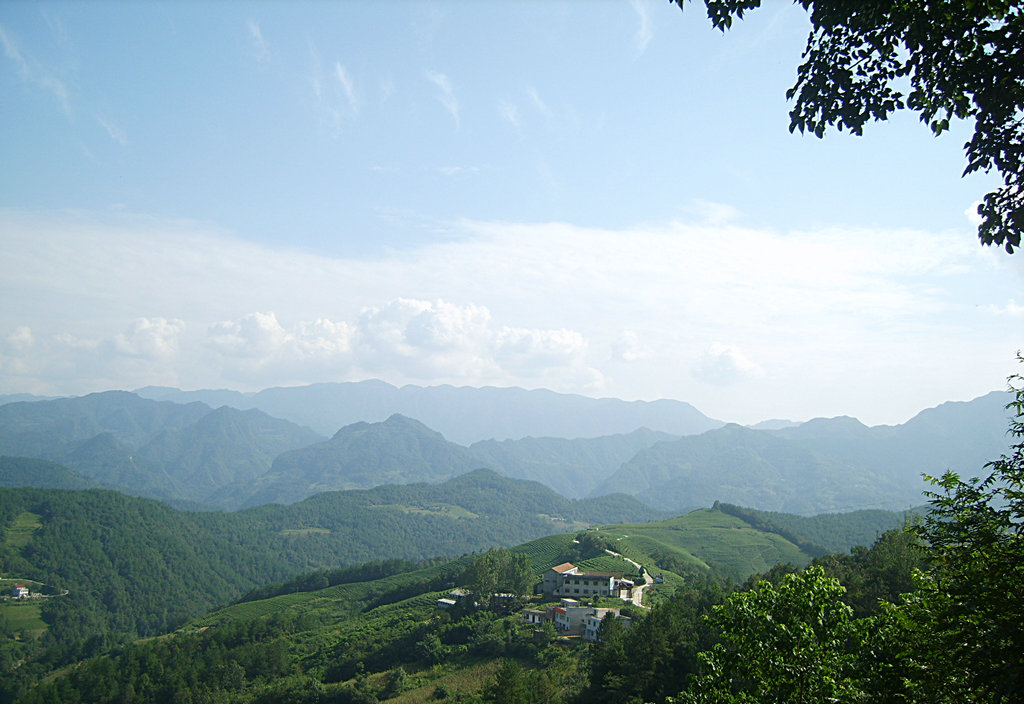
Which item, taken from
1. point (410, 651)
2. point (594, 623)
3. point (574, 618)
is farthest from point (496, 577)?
point (594, 623)

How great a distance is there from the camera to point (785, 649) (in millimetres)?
10758

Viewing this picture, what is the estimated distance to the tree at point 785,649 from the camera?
10.1 meters

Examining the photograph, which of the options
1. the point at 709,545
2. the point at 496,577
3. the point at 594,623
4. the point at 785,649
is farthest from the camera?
the point at 709,545

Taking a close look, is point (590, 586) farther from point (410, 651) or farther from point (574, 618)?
point (410, 651)

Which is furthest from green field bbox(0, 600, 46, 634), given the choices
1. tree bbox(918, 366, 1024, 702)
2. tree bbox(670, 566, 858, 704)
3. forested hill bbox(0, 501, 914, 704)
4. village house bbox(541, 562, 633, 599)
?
tree bbox(918, 366, 1024, 702)

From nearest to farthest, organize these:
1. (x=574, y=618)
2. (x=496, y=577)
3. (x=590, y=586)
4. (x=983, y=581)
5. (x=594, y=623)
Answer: (x=983, y=581), (x=594, y=623), (x=574, y=618), (x=590, y=586), (x=496, y=577)

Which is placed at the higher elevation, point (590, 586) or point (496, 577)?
point (496, 577)

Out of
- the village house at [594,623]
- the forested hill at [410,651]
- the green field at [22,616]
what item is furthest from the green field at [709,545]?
the green field at [22,616]

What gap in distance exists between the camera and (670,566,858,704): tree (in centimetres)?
1007

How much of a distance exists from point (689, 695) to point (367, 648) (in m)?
58.0

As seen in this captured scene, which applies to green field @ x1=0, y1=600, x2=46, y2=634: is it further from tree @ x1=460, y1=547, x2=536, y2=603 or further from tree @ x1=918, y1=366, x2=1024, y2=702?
tree @ x1=918, y1=366, x2=1024, y2=702

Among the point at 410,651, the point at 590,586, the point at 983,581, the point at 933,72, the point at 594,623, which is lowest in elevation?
the point at 410,651

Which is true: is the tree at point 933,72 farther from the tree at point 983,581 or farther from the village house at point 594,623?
the village house at point 594,623

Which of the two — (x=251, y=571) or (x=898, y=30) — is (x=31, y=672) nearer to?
(x=251, y=571)
